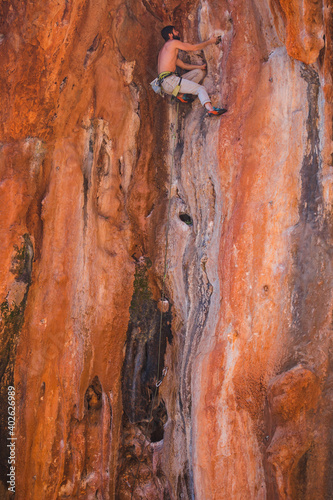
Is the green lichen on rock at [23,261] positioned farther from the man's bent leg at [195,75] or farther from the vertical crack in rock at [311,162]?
the vertical crack in rock at [311,162]

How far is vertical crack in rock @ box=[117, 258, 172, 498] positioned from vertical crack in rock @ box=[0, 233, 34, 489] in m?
1.25

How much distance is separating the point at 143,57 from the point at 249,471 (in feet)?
15.8

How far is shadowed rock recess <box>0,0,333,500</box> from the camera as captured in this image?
4.07 m

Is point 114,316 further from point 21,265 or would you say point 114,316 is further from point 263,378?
point 263,378

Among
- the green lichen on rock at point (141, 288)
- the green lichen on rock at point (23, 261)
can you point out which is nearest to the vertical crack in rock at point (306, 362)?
the green lichen on rock at point (141, 288)

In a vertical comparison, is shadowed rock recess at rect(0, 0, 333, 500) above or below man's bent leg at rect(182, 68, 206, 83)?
below

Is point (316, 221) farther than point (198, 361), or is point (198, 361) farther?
point (198, 361)

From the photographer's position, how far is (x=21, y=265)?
4594 millimetres

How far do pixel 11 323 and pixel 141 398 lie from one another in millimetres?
1728

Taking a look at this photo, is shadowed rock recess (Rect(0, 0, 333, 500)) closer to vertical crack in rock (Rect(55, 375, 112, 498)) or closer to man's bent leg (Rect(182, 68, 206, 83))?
vertical crack in rock (Rect(55, 375, 112, 498))

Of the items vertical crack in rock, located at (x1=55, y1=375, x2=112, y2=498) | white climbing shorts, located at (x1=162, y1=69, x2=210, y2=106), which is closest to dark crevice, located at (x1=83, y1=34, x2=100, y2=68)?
white climbing shorts, located at (x1=162, y1=69, x2=210, y2=106)

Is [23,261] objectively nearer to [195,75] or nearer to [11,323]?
[11,323]

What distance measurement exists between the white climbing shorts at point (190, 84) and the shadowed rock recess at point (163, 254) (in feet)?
0.65

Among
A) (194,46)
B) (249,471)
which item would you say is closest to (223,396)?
(249,471)
